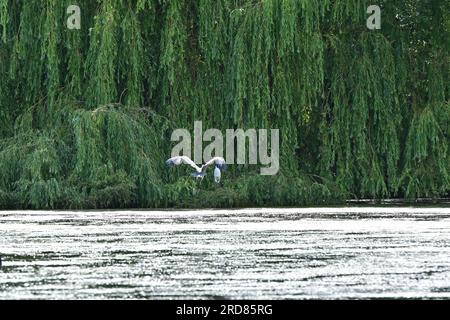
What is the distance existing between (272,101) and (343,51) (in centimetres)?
158

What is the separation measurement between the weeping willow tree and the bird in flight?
0.19 metres

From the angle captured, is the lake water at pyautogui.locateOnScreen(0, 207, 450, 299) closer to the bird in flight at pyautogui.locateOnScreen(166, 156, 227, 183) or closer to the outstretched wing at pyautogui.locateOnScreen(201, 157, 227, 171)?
the bird in flight at pyautogui.locateOnScreen(166, 156, 227, 183)

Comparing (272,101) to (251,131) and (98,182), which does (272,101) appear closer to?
(251,131)

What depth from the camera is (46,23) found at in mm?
21234

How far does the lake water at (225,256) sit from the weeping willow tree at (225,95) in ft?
7.83

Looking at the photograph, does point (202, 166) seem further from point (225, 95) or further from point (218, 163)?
point (225, 95)

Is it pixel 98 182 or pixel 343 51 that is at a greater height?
pixel 343 51

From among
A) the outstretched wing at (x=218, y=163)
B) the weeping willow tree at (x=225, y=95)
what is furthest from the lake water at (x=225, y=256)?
the weeping willow tree at (x=225, y=95)

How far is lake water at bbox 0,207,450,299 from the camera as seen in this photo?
34.0 ft

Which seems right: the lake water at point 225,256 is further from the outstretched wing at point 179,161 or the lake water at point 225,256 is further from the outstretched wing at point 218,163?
the outstretched wing at point 218,163

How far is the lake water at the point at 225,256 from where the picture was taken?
10.4 metres

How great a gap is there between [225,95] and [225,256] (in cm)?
928
